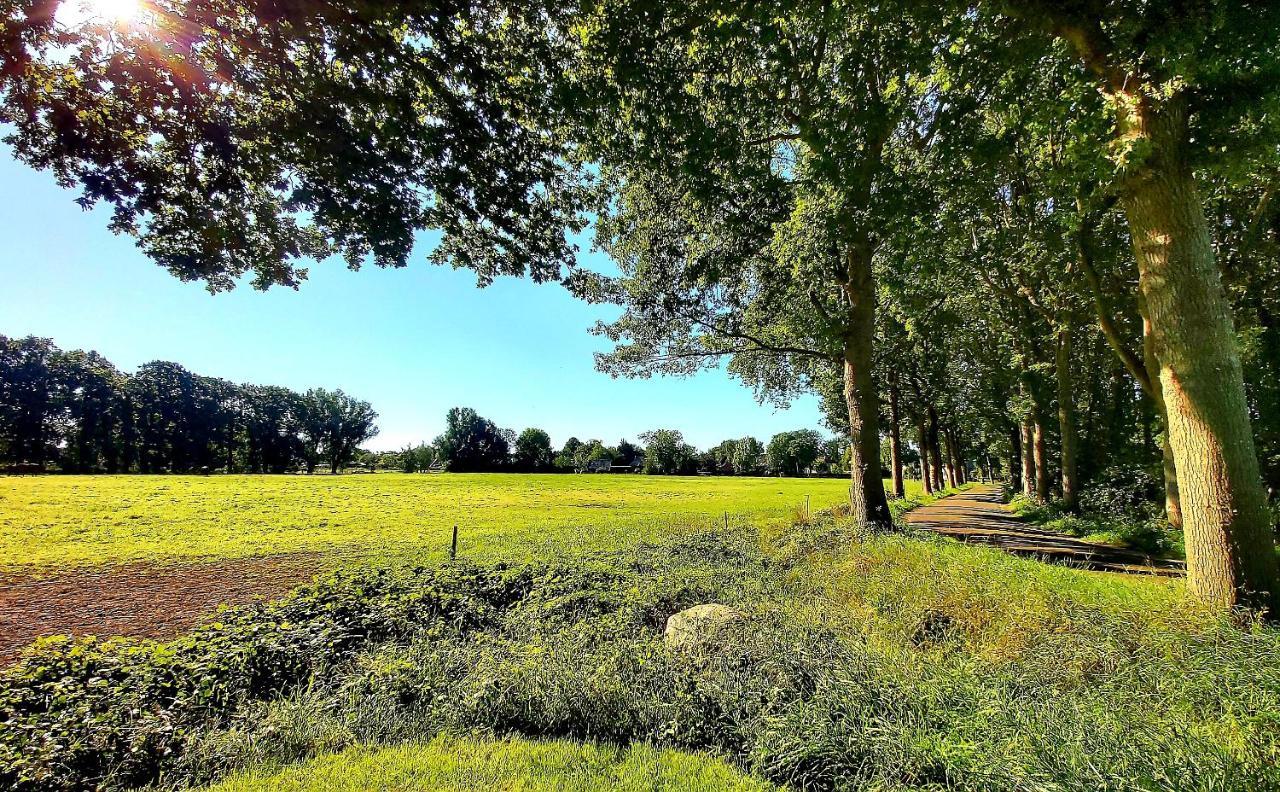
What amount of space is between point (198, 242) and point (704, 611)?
9511mm

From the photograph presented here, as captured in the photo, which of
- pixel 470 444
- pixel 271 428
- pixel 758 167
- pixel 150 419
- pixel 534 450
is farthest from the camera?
pixel 534 450

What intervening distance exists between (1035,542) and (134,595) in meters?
21.6

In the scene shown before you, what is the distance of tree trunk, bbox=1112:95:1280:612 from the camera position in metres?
5.15

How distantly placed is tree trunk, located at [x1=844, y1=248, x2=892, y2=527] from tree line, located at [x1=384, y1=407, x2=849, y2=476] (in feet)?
285

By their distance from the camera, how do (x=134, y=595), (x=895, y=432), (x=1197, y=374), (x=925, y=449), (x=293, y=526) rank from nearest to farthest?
(x=1197, y=374)
(x=134, y=595)
(x=293, y=526)
(x=895, y=432)
(x=925, y=449)

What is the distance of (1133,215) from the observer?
5984 mm

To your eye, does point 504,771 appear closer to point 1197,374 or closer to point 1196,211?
point 1197,374

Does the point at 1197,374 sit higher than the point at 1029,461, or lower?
higher

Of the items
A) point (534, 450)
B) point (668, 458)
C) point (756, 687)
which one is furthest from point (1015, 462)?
point (534, 450)

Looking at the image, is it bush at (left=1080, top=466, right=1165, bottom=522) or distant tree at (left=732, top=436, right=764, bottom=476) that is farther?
distant tree at (left=732, top=436, right=764, bottom=476)

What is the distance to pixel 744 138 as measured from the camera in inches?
422

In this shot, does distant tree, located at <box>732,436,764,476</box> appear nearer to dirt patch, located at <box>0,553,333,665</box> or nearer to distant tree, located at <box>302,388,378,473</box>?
distant tree, located at <box>302,388,378,473</box>

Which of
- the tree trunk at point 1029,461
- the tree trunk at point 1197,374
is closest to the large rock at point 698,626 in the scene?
the tree trunk at point 1197,374

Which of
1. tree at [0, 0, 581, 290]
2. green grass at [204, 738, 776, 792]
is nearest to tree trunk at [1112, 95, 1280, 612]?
green grass at [204, 738, 776, 792]
